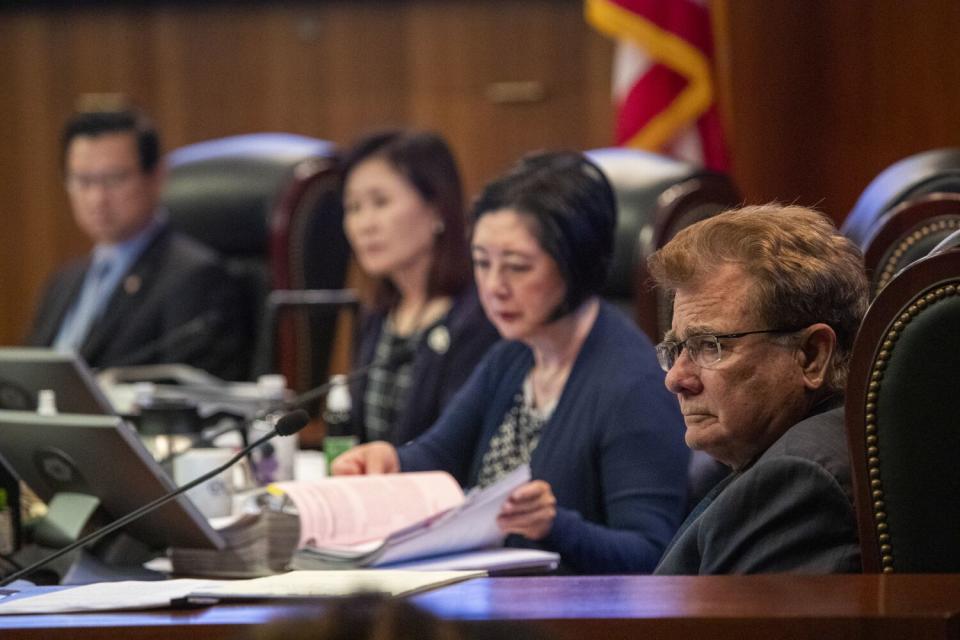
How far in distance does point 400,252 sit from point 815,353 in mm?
1917

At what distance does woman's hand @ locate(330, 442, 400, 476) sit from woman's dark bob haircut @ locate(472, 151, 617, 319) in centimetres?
38

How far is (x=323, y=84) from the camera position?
611 cm

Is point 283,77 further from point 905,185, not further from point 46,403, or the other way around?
point 905,185

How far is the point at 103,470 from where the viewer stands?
2027mm

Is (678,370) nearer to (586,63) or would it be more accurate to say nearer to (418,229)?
(418,229)

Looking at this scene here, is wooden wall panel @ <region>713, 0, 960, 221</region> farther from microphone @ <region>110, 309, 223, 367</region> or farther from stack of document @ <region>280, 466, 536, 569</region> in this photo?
microphone @ <region>110, 309, 223, 367</region>

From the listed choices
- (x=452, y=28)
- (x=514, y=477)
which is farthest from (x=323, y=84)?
(x=514, y=477)

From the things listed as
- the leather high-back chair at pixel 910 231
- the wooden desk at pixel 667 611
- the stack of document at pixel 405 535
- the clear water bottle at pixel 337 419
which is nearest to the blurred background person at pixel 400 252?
the clear water bottle at pixel 337 419

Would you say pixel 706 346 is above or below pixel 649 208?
above

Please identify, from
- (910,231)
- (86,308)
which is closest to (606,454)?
(910,231)

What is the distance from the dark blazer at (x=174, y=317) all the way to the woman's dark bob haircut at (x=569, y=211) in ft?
5.82

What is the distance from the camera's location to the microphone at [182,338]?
13.5ft

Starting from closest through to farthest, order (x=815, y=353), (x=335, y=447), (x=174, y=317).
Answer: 1. (x=815, y=353)
2. (x=335, y=447)
3. (x=174, y=317)

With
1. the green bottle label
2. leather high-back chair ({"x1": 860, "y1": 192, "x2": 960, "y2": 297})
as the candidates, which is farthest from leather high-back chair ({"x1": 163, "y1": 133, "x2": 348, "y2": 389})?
leather high-back chair ({"x1": 860, "y1": 192, "x2": 960, "y2": 297})
